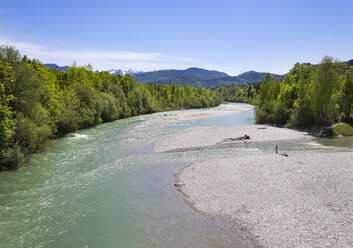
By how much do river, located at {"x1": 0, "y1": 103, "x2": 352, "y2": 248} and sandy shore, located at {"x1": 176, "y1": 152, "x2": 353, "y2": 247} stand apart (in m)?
1.79

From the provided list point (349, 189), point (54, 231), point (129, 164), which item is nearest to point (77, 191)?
point (54, 231)

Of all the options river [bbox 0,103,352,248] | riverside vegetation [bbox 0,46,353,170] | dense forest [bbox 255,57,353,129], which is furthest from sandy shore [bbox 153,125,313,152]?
riverside vegetation [bbox 0,46,353,170]

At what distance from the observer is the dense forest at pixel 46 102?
28.0 m

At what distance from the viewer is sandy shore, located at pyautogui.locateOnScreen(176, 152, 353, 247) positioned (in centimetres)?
1434

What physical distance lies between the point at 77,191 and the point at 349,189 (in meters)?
24.8

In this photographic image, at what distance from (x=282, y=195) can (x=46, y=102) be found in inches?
1692

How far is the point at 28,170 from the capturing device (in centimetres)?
2677

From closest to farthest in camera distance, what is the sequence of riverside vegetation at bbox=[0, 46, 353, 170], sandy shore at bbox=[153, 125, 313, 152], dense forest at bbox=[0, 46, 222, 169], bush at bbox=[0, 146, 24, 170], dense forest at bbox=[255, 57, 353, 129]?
bush at bbox=[0, 146, 24, 170], dense forest at bbox=[0, 46, 222, 169], riverside vegetation at bbox=[0, 46, 353, 170], sandy shore at bbox=[153, 125, 313, 152], dense forest at bbox=[255, 57, 353, 129]

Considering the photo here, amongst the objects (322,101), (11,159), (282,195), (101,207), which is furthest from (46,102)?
(322,101)

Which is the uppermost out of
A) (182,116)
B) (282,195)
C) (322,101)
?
(322,101)

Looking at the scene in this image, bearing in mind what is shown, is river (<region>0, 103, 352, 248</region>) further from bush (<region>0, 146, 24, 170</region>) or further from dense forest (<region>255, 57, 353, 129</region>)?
dense forest (<region>255, 57, 353, 129</region>)

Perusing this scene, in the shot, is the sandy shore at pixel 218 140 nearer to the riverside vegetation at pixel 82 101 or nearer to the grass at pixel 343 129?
the grass at pixel 343 129

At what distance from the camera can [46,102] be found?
43.1 metres

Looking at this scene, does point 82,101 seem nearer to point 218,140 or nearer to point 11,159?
point 11,159
